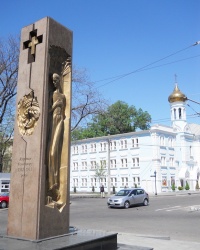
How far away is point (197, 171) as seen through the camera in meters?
64.2

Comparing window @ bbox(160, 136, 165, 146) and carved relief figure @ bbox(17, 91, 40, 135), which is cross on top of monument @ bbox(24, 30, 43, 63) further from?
window @ bbox(160, 136, 165, 146)

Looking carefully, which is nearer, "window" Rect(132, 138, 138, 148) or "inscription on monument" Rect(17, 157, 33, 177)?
"inscription on monument" Rect(17, 157, 33, 177)

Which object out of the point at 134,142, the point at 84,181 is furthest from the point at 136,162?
the point at 84,181

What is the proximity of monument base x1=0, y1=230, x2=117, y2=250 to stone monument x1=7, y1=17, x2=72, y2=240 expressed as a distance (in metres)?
0.20

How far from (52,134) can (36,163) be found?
87cm

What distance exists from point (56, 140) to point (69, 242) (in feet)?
7.81

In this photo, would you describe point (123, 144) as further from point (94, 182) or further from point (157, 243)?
point (157, 243)

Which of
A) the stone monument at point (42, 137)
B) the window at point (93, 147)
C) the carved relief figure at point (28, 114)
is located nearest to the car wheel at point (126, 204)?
the stone monument at point (42, 137)

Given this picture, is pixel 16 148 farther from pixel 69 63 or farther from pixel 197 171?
pixel 197 171

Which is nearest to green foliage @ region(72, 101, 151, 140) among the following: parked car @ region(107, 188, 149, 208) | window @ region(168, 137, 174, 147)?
window @ region(168, 137, 174, 147)

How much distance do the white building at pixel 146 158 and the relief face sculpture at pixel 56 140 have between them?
41.1 metres

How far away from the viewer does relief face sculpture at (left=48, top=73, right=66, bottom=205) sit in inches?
297

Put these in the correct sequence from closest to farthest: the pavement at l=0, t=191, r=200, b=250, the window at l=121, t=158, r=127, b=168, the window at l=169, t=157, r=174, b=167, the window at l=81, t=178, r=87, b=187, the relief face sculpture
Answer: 1. the relief face sculpture
2. the pavement at l=0, t=191, r=200, b=250
3. the window at l=121, t=158, r=127, b=168
4. the window at l=169, t=157, r=174, b=167
5. the window at l=81, t=178, r=87, b=187

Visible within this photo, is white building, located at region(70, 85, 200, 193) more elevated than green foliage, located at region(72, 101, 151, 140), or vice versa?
green foliage, located at region(72, 101, 151, 140)
